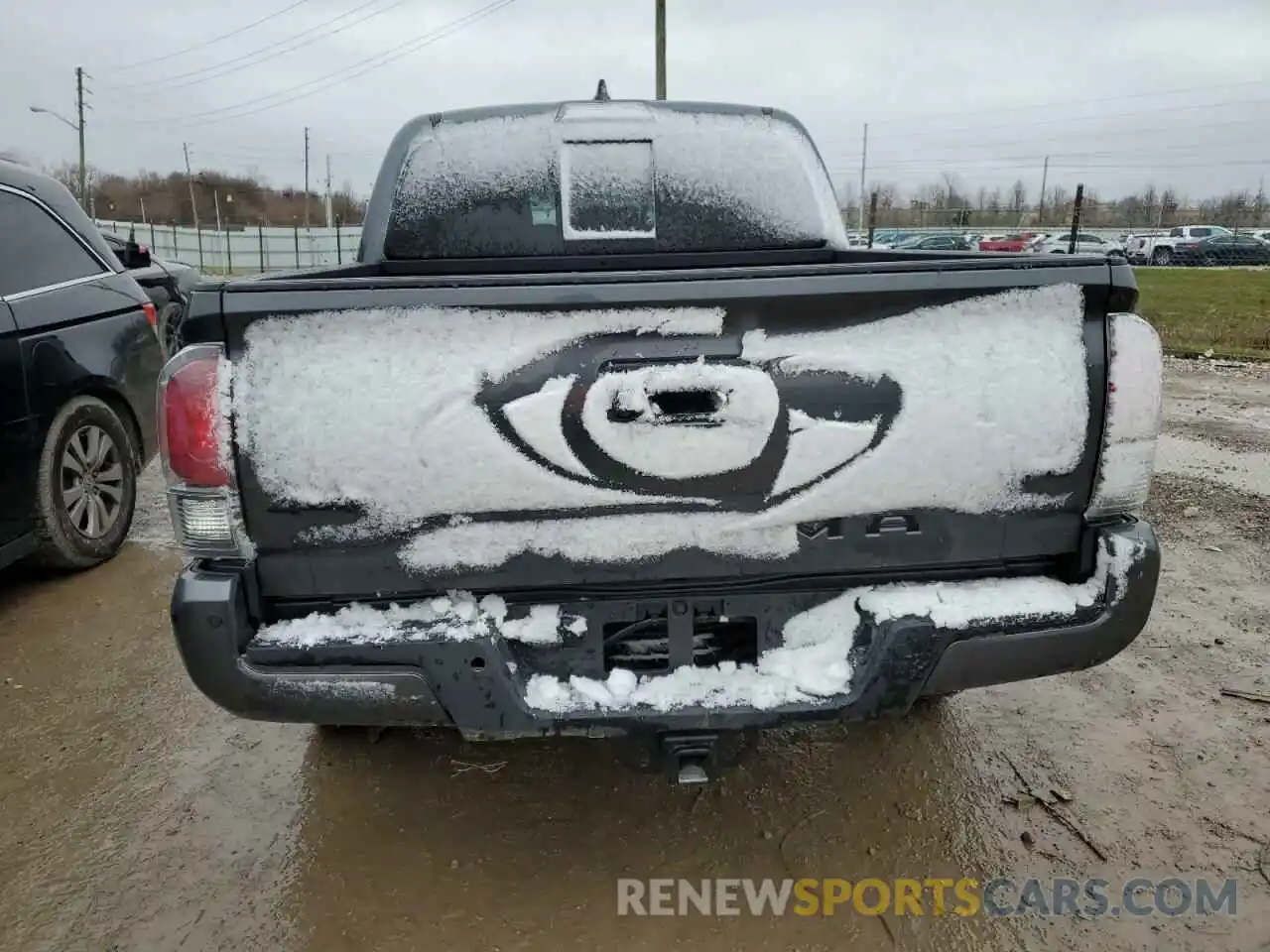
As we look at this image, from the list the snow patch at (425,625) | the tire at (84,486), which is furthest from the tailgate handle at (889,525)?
the tire at (84,486)

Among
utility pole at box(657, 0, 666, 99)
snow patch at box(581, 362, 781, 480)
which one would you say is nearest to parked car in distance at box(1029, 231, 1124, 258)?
utility pole at box(657, 0, 666, 99)

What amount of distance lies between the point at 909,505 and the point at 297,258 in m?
48.7

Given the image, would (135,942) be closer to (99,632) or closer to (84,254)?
(99,632)

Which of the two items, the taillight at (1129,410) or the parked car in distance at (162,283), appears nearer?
the taillight at (1129,410)

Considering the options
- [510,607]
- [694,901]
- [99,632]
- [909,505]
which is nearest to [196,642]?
[510,607]

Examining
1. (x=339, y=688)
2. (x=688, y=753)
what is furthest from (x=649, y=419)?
(x=339, y=688)

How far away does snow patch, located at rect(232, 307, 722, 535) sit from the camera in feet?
6.23

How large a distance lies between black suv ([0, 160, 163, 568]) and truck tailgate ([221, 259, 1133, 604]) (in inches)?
100

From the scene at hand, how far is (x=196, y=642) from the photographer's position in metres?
1.94

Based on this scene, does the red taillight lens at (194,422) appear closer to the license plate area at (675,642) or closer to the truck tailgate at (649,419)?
the truck tailgate at (649,419)

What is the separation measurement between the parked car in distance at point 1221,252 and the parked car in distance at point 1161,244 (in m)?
0.39

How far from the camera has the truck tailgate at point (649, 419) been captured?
191cm

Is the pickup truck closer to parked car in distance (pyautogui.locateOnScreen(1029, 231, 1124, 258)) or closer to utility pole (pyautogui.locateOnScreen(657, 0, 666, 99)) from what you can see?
utility pole (pyautogui.locateOnScreen(657, 0, 666, 99))
